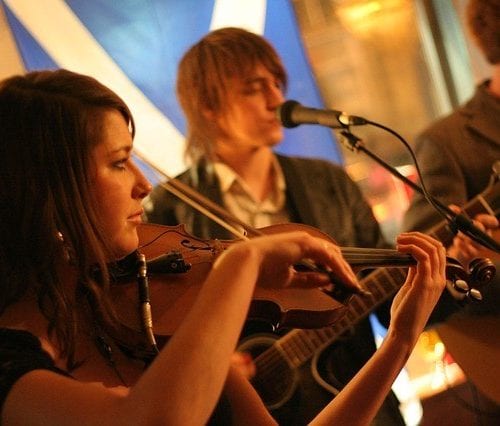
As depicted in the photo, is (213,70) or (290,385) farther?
(213,70)

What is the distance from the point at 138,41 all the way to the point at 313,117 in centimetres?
82

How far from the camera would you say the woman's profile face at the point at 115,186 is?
105 cm

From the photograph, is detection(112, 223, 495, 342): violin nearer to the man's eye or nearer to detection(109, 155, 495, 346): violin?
detection(109, 155, 495, 346): violin

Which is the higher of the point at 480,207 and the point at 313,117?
the point at 313,117

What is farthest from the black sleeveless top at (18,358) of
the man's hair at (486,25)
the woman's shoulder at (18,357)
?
the man's hair at (486,25)

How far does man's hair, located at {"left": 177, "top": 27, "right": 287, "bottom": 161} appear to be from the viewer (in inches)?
73.3

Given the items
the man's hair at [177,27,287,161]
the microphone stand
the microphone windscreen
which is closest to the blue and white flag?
the man's hair at [177,27,287,161]

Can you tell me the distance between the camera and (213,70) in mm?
1866

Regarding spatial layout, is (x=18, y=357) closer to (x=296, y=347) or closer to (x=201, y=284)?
(x=201, y=284)

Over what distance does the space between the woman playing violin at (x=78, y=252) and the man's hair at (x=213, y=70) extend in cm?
71

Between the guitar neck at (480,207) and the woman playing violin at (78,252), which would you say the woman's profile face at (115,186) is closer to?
the woman playing violin at (78,252)

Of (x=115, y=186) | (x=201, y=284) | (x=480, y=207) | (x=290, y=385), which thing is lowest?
(x=290, y=385)

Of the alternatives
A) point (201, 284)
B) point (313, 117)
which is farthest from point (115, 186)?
point (313, 117)

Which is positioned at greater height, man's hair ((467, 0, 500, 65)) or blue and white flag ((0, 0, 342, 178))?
blue and white flag ((0, 0, 342, 178))
